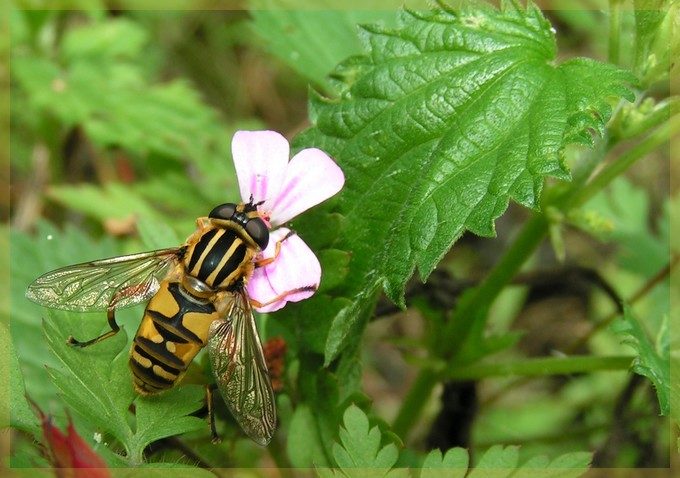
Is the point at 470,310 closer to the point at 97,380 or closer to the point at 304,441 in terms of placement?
the point at 304,441

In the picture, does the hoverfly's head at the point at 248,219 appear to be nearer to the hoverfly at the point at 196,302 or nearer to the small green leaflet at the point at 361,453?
the hoverfly at the point at 196,302

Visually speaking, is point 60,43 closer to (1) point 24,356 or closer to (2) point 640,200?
(1) point 24,356

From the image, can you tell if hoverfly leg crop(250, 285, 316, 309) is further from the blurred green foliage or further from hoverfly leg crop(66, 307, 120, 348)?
hoverfly leg crop(66, 307, 120, 348)

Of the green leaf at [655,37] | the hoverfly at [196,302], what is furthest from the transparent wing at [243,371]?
the green leaf at [655,37]

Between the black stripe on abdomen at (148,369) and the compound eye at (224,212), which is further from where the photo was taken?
the compound eye at (224,212)

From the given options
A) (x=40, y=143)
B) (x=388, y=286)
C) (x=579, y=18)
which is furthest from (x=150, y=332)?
(x=579, y=18)

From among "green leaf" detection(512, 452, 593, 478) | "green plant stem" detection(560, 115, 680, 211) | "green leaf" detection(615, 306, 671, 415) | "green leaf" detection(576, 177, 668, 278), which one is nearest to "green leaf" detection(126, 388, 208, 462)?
"green leaf" detection(512, 452, 593, 478)

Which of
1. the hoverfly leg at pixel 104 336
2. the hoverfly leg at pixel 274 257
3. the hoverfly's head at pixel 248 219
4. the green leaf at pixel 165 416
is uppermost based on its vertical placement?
the hoverfly's head at pixel 248 219
